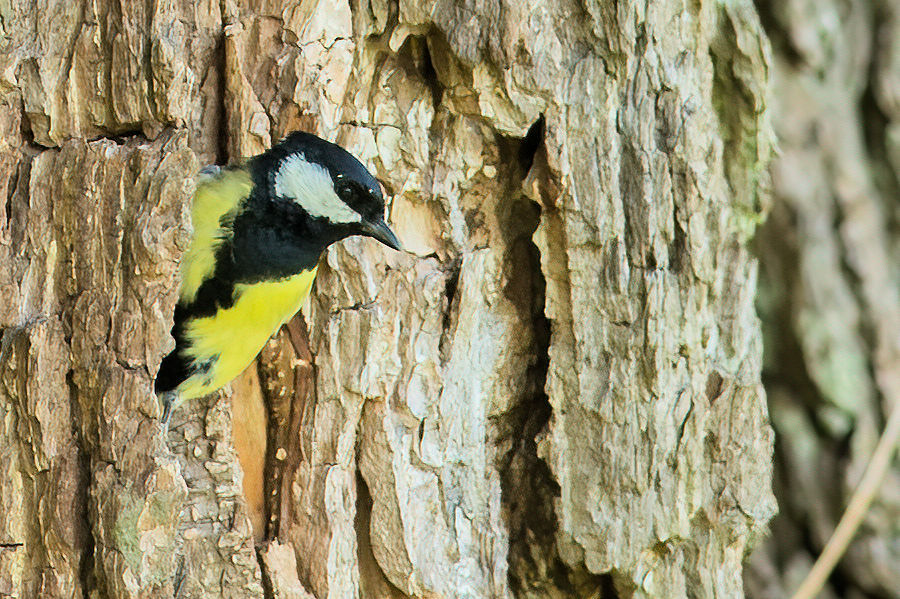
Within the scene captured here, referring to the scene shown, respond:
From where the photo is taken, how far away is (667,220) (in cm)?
135

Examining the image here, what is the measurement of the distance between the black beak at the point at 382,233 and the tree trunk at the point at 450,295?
0.08 meters

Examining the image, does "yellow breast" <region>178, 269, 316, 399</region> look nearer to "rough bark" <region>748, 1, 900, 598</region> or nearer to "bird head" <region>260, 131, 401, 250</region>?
"bird head" <region>260, 131, 401, 250</region>

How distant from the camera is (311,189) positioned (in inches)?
50.7

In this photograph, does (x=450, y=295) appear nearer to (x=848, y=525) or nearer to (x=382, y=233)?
(x=382, y=233)

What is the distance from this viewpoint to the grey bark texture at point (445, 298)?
1.20 m

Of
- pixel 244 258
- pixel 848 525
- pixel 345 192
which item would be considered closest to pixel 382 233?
pixel 345 192

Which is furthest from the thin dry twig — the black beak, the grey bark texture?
the black beak

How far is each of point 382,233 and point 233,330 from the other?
0.26 m

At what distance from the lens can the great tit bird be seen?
1.27 metres

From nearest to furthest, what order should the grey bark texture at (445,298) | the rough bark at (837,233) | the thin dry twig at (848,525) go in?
1. the thin dry twig at (848,525)
2. the grey bark texture at (445,298)
3. the rough bark at (837,233)

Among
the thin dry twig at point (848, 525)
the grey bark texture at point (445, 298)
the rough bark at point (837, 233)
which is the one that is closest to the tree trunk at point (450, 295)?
the grey bark texture at point (445, 298)

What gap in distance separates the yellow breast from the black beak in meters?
0.12

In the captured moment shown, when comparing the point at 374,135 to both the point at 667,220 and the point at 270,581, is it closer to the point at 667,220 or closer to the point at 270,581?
the point at 667,220

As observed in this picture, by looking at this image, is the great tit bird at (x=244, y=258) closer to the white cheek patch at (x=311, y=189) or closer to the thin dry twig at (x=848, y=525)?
the white cheek patch at (x=311, y=189)
